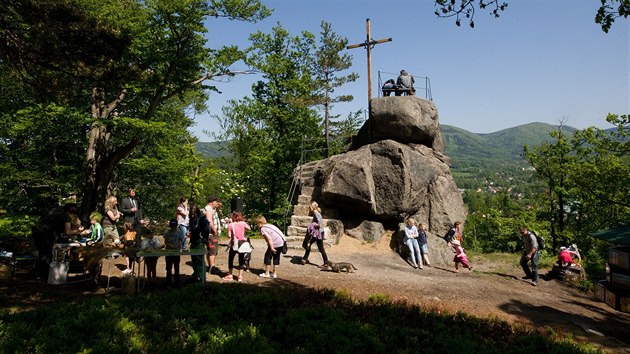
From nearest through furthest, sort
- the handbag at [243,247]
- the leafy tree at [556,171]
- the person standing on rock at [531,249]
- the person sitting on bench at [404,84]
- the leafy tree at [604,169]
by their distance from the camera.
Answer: the handbag at [243,247], the person standing on rock at [531,249], the person sitting on bench at [404,84], the leafy tree at [604,169], the leafy tree at [556,171]

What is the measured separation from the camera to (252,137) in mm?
28828

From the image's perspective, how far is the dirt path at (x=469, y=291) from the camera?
8.69 meters

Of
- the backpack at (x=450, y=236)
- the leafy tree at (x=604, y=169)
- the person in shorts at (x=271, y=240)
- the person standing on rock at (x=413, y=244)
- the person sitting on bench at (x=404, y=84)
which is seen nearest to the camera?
the person in shorts at (x=271, y=240)

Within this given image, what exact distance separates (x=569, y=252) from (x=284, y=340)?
43.6ft

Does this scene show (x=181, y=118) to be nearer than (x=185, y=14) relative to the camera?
No

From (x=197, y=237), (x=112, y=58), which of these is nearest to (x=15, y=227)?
(x=112, y=58)

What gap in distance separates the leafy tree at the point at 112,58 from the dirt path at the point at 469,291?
18.4 feet

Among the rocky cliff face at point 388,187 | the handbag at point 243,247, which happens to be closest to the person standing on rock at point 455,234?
Answer: the rocky cliff face at point 388,187

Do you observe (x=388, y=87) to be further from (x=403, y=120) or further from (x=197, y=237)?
(x=197, y=237)

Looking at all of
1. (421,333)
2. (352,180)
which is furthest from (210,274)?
(352,180)

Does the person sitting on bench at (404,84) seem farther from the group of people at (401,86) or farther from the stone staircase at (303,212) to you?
the stone staircase at (303,212)

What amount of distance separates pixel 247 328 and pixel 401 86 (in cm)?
1737

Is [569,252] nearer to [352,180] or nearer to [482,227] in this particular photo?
A: [352,180]

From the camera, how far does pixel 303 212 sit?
17.4 meters
